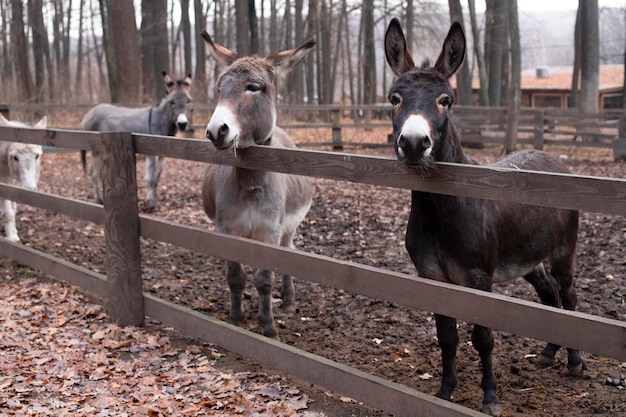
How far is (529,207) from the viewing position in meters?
4.50

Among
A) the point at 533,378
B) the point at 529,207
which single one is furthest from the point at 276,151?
the point at 533,378

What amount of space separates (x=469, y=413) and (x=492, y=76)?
25098mm

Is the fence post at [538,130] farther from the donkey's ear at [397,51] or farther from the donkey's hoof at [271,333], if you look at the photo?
the donkey's ear at [397,51]

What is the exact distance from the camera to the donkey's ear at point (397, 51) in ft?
13.0

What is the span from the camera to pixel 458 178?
11.0ft

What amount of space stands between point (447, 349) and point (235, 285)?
2077 mm

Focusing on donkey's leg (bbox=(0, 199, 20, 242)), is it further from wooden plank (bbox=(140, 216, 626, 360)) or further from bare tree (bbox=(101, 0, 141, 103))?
bare tree (bbox=(101, 0, 141, 103))

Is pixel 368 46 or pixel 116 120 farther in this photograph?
pixel 368 46

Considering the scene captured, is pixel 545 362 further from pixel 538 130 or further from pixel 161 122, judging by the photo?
pixel 538 130

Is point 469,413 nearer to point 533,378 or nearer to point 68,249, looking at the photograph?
point 533,378

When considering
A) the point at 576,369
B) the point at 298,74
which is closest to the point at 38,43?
the point at 298,74

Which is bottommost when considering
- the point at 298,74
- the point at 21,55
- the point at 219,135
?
the point at 219,135

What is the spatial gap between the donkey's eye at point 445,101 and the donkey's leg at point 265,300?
229cm

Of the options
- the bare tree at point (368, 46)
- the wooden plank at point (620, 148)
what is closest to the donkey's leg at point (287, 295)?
the wooden plank at point (620, 148)
